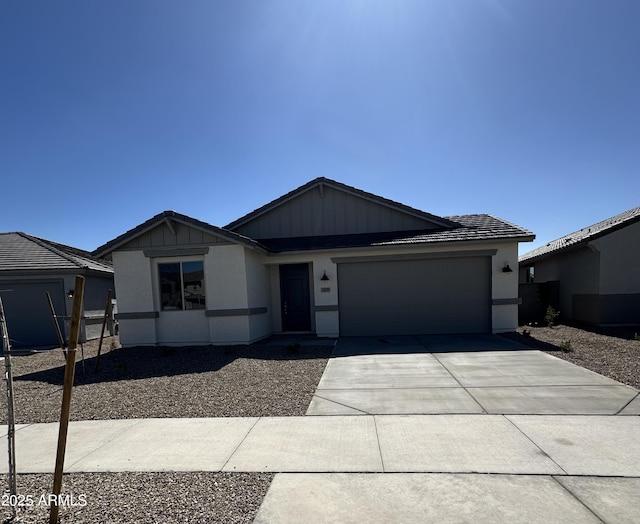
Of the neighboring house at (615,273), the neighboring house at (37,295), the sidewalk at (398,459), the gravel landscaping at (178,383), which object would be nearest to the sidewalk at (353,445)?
the sidewalk at (398,459)

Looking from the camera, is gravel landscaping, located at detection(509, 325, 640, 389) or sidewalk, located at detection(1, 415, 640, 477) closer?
sidewalk, located at detection(1, 415, 640, 477)

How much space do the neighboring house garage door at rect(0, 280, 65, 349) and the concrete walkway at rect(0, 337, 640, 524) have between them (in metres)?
10.2

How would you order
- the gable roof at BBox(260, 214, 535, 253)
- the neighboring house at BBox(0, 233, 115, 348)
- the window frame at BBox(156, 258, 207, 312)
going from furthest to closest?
1. the neighboring house at BBox(0, 233, 115, 348)
2. the gable roof at BBox(260, 214, 535, 253)
3. the window frame at BBox(156, 258, 207, 312)

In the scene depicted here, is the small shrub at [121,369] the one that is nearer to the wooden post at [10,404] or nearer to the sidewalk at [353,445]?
the sidewalk at [353,445]

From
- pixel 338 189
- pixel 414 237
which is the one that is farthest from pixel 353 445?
pixel 338 189

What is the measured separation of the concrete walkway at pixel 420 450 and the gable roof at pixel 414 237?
5.28 m

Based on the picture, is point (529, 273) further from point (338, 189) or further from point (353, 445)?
point (353, 445)

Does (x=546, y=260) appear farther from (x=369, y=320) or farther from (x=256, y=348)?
(x=256, y=348)

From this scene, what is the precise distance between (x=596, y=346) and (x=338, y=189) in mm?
8993

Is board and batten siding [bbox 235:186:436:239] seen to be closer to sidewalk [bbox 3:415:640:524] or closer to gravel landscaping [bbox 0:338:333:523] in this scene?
gravel landscaping [bbox 0:338:333:523]

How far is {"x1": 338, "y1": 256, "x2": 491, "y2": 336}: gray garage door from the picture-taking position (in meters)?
11.1

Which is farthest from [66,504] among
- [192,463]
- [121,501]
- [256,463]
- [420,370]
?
[420,370]

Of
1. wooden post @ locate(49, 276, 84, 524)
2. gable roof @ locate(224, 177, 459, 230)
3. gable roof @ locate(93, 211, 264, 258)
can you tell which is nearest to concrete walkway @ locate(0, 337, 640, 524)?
wooden post @ locate(49, 276, 84, 524)

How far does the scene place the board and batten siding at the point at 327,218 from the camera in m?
12.5
